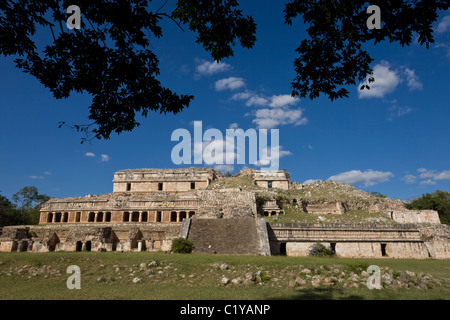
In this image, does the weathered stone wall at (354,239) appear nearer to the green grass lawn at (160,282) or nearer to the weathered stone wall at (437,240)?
the weathered stone wall at (437,240)

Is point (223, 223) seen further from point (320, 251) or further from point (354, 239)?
point (354, 239)

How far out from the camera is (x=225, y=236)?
18.5m

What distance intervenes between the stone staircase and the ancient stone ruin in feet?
0.20

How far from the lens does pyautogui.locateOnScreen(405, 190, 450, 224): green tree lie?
130ft

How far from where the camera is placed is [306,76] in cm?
675

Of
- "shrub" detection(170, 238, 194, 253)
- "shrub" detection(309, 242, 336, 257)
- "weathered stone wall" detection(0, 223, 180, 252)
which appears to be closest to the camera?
"shrub" detection(170, 238, 194, 253)

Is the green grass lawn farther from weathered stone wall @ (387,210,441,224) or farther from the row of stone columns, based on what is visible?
weathered stone wall @ (387,210,441,224)

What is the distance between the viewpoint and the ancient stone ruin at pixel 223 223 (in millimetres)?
19859

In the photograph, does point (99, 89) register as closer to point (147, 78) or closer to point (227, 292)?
point (147, 78)

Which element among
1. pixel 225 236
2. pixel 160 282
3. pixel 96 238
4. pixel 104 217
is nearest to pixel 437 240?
pixel 225 236

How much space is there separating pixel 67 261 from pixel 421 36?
44.2 feet

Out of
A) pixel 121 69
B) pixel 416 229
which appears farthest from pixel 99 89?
pixel 416 229

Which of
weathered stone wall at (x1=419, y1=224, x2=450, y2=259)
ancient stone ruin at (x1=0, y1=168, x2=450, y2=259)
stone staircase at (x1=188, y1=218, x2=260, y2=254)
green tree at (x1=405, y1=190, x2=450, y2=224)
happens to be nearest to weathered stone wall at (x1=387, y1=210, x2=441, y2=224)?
ancient stone ruin at (x1=0, y1=168, x2=450, y2=259)

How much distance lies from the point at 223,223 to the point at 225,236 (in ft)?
6.95
